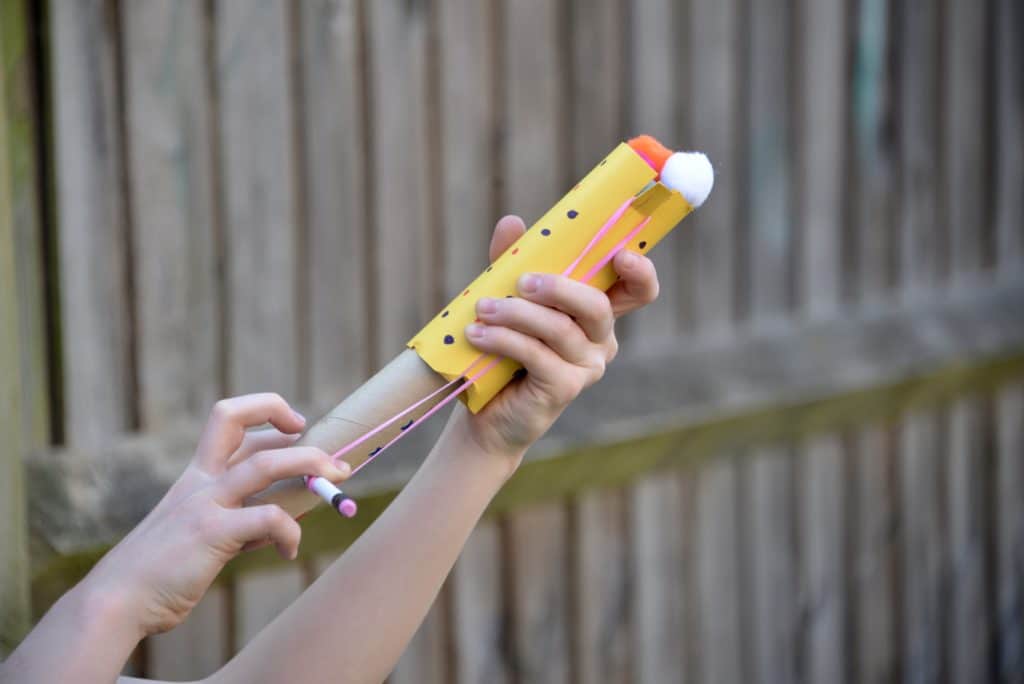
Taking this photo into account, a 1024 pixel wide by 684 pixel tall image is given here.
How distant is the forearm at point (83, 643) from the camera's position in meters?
0.85

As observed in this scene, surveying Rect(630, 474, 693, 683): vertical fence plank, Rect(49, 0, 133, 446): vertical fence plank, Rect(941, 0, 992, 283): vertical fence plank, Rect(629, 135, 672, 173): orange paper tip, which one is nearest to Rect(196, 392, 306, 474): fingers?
Rect(629, 135, 672, 173): orange paper tip

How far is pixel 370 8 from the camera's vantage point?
6.05ft

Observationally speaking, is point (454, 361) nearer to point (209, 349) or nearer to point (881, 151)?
point (209, 349)

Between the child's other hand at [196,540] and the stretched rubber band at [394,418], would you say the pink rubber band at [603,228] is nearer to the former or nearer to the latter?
the stretched rubber band at [394,418]

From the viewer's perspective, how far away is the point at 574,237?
1.00 meters

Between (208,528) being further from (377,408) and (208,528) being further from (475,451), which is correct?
(475,451)

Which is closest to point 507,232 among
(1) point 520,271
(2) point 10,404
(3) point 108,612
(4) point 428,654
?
(1) point 520,271

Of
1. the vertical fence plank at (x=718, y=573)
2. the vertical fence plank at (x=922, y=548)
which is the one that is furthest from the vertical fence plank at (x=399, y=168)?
the vertical fence plank at (x=922, y=548)

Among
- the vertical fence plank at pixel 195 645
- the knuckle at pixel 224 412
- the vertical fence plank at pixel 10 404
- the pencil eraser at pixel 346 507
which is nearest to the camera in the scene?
the pencil eraser at pixel 346 507

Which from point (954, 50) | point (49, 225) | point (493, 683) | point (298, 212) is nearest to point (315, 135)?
point (298, 212)

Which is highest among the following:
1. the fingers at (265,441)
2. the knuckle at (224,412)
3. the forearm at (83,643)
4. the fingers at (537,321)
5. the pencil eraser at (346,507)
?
the fingers at (537,321)

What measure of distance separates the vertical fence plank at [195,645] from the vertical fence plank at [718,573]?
1048 millimetres

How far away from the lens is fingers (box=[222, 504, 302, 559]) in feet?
2.76

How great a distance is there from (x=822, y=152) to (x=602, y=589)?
105 cm
